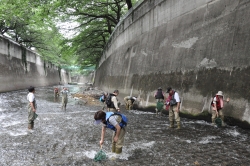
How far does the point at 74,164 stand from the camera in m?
4.96

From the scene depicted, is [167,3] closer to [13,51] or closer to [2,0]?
[2,0]

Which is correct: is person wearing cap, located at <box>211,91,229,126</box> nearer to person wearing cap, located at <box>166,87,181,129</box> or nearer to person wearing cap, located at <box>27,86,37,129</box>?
person wearing cap, located at <box>166,87,181,129</box>

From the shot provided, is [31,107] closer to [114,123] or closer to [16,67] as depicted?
[114,123]

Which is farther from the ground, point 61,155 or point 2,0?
point 2,0

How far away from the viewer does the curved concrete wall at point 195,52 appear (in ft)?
25.8

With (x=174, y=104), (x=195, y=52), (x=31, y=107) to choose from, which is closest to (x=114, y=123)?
(x=174, y=104)

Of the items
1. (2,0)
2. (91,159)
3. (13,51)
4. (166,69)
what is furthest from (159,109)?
(13,51)

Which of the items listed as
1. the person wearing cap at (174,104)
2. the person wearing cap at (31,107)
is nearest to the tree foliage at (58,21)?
the person wearing cap at (31,107)

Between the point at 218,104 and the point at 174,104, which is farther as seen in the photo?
the point at 174,104

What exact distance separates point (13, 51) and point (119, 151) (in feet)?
86.1

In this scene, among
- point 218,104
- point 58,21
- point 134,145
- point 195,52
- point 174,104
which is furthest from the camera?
→ point 58,21

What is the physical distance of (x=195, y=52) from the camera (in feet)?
33.2

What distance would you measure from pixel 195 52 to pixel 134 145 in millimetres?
5902

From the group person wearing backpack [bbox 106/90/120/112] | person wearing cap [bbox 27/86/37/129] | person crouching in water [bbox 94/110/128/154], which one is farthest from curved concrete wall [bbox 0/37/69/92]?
person crouching in water [bbox 94/110/128/154]
